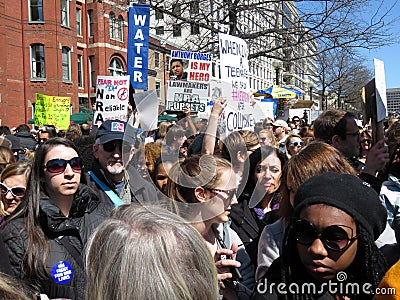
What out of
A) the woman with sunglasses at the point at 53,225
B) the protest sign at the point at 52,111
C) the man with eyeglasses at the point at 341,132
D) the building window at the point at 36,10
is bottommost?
the woman with sunglasses at the point at 53,225

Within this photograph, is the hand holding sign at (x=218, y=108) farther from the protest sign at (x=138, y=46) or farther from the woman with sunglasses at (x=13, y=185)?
the protest sign at (x=138, y=46)

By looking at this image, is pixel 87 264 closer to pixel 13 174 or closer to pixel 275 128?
pixel 13 174

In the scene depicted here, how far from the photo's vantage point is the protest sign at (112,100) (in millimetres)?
6828

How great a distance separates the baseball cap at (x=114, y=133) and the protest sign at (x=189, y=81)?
3.51 feet

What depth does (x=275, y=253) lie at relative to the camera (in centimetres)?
240

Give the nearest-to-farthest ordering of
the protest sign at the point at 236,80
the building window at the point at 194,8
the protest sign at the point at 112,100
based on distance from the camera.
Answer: the protest sign at the point at 236,80
the protest sign at the point at 112,100
the building window at the point at 194,8

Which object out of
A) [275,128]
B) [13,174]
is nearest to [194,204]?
[13,174]

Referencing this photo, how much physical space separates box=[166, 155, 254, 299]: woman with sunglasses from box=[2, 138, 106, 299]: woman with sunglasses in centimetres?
67

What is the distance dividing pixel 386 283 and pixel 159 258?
2.51 feet

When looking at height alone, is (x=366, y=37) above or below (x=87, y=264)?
above

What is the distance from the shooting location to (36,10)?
30656 mm

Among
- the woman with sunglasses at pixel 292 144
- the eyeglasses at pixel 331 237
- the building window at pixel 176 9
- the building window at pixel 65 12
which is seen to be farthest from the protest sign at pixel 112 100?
the building window at pixel 65 12

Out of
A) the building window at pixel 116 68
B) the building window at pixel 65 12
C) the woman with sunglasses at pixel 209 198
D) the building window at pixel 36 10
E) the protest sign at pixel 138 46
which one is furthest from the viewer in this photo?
the building window at pixel 116 68

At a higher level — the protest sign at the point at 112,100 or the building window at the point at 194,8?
the building window at the point at 194,8
